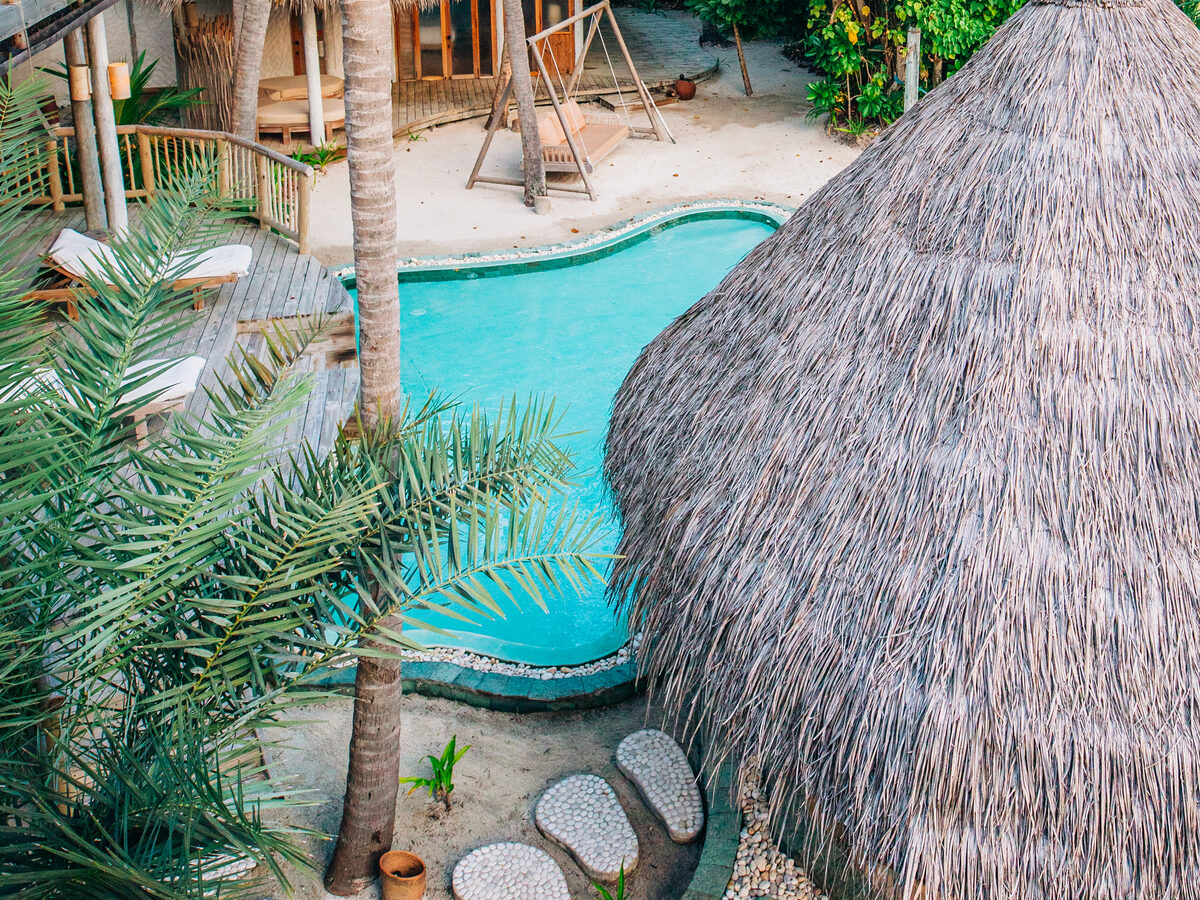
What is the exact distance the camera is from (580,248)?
445 inches

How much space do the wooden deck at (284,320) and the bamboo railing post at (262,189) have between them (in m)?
0.29

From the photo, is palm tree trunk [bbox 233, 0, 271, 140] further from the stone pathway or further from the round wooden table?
the stone pathway

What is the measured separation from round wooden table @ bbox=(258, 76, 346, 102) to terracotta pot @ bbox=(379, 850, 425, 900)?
37.8ft

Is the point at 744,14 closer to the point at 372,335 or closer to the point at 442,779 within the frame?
the point at 372,335

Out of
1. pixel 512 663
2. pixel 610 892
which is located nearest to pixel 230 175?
pixel 512 663

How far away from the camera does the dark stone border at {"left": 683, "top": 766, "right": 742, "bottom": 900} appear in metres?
4.54

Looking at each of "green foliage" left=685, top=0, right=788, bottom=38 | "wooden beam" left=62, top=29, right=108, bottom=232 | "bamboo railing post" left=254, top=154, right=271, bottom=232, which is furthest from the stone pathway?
"green foliage" left=685, top=0, right=788, bottom=38

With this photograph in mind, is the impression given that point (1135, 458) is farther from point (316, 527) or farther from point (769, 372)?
point (316, 527)

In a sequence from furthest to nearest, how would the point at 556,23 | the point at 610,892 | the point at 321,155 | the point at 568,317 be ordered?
the point at 556,23 → the point at 321,155 → the point at 568,317 → the point at 610,892

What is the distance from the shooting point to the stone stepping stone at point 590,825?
472 centimetres

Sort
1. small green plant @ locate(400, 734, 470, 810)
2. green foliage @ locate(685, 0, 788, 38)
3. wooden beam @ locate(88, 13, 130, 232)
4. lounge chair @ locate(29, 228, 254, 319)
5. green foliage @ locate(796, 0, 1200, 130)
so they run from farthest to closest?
green foliage @ locate(685, 0, 788, 38), green foliage @ locate(796, 0, 1200, 130), wooden beam @ locate(88, 13, 130, 232), lounge chair @ locate(29, 228, 254, 319), small green plant @ locate(400, 734, 470, 810)

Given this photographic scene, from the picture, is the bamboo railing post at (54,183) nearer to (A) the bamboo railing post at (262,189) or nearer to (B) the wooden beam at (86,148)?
(B) the wooden beam at (86,148)

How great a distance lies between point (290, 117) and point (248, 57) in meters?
3.25

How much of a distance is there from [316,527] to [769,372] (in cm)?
221
